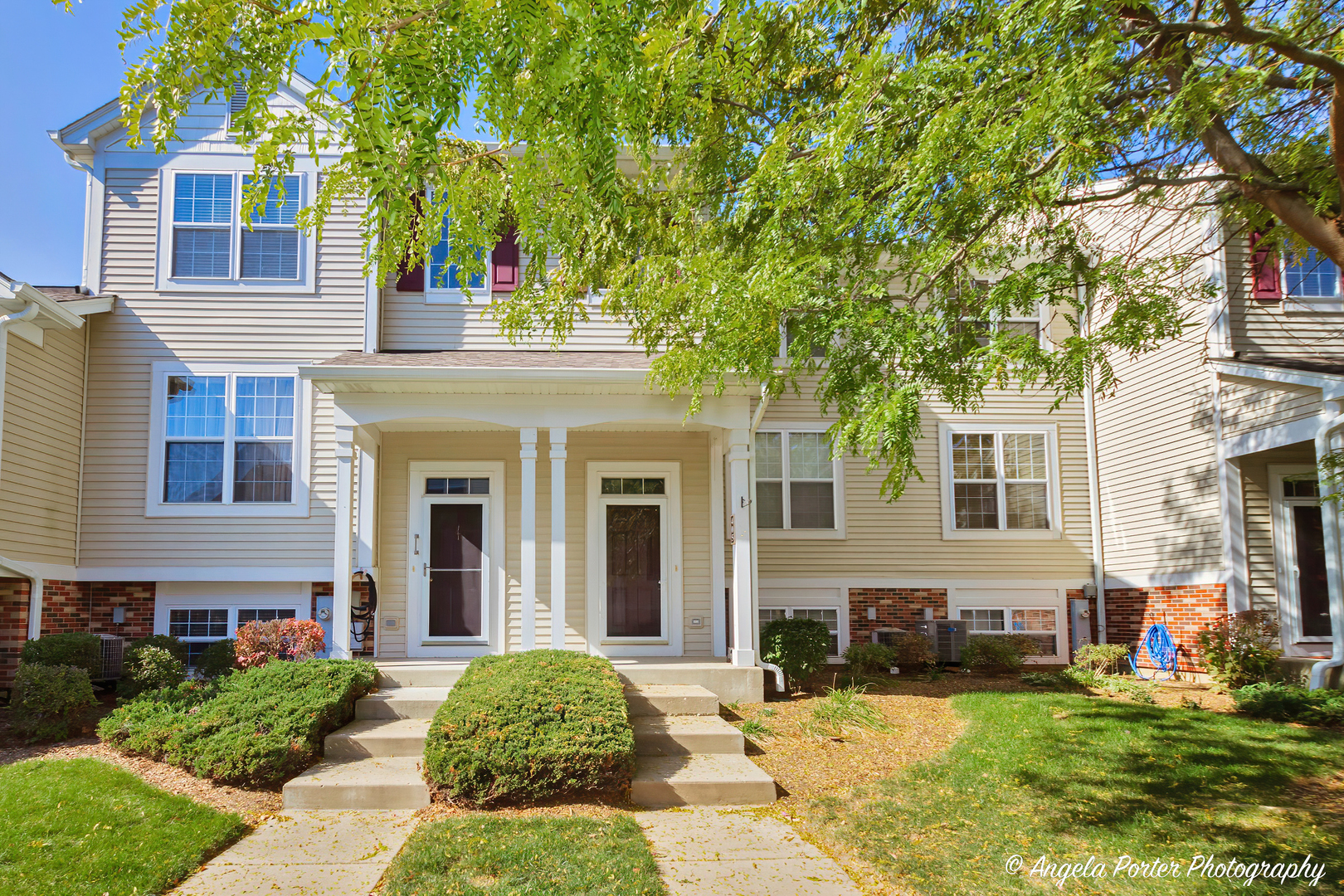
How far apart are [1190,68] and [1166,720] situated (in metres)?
5.88

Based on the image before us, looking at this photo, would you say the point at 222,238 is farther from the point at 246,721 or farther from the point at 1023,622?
the point at 1023,622

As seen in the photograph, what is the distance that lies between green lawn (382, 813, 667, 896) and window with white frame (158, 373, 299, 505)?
250 inches

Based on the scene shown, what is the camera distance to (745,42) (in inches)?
254

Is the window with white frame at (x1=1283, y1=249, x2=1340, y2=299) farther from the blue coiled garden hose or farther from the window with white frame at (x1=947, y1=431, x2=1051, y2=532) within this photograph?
the blue coiled garden hose

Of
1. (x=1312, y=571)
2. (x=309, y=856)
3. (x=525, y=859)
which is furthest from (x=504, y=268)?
(x=1312, y=571)

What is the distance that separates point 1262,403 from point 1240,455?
68 cm

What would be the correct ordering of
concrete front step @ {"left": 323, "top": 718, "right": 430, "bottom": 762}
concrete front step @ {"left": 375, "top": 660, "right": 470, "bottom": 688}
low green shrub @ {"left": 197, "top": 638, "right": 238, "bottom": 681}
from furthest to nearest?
low green shrub @ {"left": 197, "top": 638, "right": 238, "bottom": 681}
concrete front step @ {"left": 375, "top": 660, "right": 470, "bottom": 688}
concrete front step @ {"left": 323, "top": 718, "right": 430, "bottom": 762}

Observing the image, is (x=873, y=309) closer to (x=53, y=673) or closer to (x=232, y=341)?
(x=53, y=673)

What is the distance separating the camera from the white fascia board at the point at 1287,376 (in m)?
9.14

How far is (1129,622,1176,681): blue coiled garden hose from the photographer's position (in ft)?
36.6

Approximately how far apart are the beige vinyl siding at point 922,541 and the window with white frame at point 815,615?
0.47 m

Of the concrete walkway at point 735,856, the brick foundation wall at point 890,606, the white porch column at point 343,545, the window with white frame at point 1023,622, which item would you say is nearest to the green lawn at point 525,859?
the concrete walkway at point 735,856

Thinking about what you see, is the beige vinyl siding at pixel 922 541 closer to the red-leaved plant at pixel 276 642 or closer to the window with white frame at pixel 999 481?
the window with white frame at pixel 999 481

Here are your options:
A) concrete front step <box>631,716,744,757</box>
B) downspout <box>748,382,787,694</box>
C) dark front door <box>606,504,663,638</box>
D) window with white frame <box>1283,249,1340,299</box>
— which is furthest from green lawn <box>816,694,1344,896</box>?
window with white frame <box>1283,249,1340,299</box>
